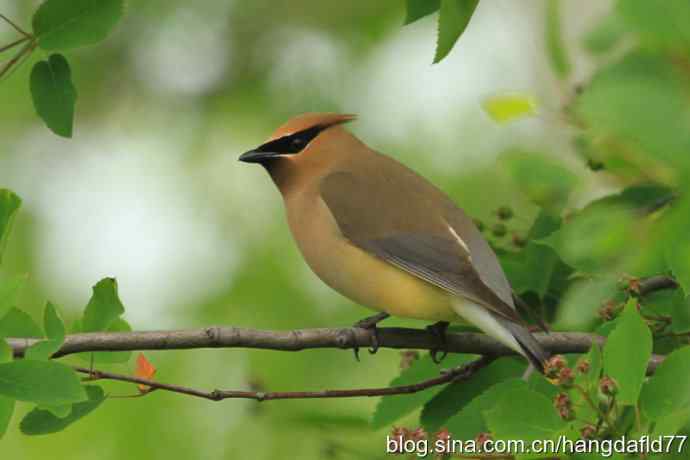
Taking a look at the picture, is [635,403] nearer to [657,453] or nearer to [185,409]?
[657,453]

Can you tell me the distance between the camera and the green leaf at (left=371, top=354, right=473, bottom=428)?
2.93 metres

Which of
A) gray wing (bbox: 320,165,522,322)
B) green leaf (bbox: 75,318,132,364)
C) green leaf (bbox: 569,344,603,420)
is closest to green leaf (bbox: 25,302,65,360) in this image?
green leaf (bbox: 75,318,132,364)

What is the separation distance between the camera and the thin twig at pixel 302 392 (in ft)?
8.25

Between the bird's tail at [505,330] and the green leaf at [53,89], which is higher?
the green leaf at [53,89]

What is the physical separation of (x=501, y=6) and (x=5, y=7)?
10.7 feet

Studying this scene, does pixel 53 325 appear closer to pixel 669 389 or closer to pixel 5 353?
pixel 5 353

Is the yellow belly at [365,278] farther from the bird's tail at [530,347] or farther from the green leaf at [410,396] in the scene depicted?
the bird's tail at [530,347]

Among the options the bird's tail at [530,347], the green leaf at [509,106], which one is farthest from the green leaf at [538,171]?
the bird's tail at [530,347]

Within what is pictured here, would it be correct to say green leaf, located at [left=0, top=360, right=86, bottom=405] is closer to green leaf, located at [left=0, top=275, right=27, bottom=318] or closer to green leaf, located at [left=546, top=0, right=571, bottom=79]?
green leaf, located at [left=0, top=275, right=27, bottom=318]

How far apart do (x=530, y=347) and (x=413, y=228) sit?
846 mm

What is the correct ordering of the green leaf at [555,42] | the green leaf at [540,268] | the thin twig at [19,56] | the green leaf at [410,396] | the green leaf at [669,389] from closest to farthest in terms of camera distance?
1. the green leaf at [669,389]
2. the thin twig at [19,56]
3. the green leaf at [555,42]
4. the green leaf at [410,396]
5. the green leaf at [540,268]

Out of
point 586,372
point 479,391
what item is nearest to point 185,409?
point 479,391

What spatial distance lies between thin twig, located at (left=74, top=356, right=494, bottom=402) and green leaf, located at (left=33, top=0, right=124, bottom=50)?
2.13ft

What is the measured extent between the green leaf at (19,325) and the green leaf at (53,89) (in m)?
0.38
